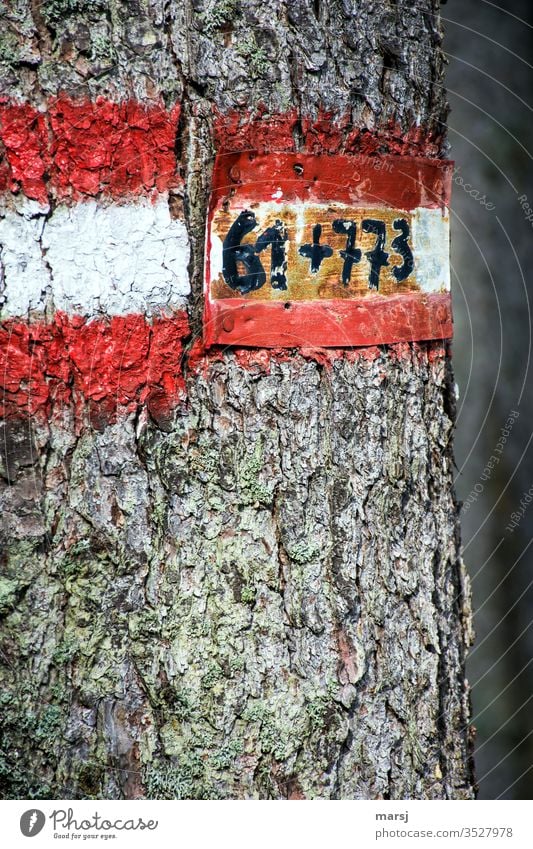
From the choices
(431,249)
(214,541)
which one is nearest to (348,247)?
(431,249)

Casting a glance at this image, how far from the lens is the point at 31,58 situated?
0.93 metres

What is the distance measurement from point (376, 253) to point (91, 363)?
17.2 inches

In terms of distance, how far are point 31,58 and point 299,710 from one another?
38.1 inches

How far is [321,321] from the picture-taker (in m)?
1.02

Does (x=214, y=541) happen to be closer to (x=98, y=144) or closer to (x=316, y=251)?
(x=316, y=251)

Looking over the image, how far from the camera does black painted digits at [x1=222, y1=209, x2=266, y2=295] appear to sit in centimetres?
97

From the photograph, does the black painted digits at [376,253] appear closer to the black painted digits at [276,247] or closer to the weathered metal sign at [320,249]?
the weathered metal sign at [320,249]

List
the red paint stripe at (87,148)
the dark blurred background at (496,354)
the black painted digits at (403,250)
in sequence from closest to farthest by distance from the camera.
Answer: the red paint stripe at (87,148) < the black painted digits at (403,250) < the dark blurred background at (496,354)

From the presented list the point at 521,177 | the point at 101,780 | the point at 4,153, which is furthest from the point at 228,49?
the point at 521,177

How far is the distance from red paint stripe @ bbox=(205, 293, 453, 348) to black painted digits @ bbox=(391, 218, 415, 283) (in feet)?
0.11

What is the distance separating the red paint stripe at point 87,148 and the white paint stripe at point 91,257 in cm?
3

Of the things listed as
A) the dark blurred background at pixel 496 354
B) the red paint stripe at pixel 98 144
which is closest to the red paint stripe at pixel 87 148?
the red paint stripe at pixel 98 144

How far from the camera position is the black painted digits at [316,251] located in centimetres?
99

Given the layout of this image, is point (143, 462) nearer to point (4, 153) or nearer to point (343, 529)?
point (343, 529)
